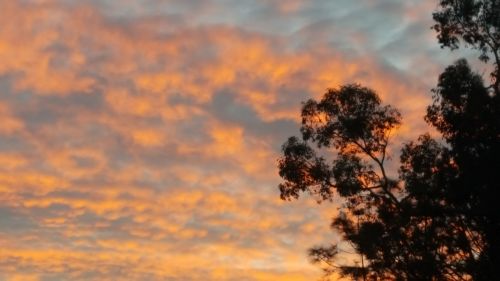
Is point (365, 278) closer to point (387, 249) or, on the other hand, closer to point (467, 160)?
point (387, 249)

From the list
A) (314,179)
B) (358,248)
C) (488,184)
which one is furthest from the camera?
(358,248)

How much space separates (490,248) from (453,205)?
248 cm

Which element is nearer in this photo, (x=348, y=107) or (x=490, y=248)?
(x=490, y=248)

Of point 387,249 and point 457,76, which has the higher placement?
point 457,76

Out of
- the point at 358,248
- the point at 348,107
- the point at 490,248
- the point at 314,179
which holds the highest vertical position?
the point at 348,107

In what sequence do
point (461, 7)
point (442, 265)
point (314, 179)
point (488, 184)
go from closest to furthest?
point (488, 184), point (461, 7), point (442, 265), point (314, 179)

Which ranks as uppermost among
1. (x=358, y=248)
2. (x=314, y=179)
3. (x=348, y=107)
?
(x=348, y=107)

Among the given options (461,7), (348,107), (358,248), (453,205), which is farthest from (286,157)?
(461,7)

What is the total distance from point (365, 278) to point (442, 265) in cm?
776

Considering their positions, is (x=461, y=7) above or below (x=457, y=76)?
above

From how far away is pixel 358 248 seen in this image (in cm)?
3747

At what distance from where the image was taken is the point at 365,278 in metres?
39.6

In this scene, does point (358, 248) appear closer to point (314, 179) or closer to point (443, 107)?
point (314, 179)

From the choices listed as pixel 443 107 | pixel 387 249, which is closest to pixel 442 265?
pixel 387 249
